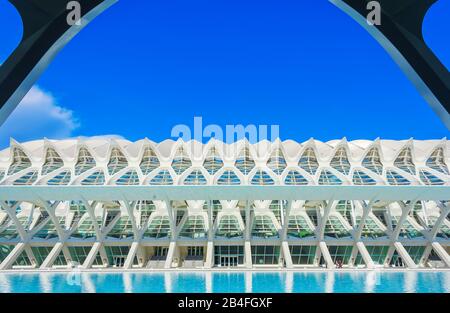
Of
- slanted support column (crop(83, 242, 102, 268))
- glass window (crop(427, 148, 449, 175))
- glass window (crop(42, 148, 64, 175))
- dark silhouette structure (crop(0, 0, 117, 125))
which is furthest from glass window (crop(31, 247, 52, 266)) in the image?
glass window (crop(427, 148, 449, 175))

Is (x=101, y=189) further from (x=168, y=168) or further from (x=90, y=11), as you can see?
(x=90, y=11)

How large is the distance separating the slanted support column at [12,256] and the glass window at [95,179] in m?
7.20

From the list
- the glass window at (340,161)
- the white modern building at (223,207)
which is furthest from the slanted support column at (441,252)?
the glass window at (340,161)

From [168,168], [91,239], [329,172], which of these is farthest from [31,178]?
[329,172]

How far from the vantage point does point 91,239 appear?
29.3 m

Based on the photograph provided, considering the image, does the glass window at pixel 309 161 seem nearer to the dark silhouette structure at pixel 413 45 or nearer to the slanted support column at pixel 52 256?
the slanted support column at pixel 52 256

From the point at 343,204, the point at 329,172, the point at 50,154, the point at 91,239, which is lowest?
the point at 91,239

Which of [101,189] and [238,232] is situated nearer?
[101,189]

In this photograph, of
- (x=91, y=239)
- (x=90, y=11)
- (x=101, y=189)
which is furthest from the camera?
(x=91, y=239)

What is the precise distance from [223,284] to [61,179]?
19729 mm

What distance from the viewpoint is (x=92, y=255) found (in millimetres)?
26906

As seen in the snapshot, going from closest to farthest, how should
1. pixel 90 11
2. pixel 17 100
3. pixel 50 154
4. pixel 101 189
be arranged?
pixel 17 100, pixel 90 11, pixel 101 189, pixel 50 154

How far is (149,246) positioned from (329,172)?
17895 mm

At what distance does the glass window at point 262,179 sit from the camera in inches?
1132
